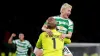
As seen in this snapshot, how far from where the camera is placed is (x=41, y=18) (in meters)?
20.2

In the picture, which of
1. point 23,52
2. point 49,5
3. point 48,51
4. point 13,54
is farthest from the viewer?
point 49,5

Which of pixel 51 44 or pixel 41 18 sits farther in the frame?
pixel 41 18

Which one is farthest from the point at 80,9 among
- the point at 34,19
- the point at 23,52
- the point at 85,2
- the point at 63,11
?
the point at 63,11

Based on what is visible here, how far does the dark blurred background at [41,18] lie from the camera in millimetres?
19641

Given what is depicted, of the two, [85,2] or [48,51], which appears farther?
[85,2]

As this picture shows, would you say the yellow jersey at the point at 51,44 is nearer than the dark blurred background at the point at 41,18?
Yes

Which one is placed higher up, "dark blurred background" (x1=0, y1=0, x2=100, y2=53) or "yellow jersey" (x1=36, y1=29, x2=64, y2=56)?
"yellow jersey" (x1=36, y1=29, x2=64, y2=56)

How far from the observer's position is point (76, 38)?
1967 centimetres

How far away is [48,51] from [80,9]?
43.5 feet

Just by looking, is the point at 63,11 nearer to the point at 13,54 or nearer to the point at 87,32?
the point at 13,54

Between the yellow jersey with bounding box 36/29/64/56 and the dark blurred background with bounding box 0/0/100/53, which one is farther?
the dark blurred background with bounding box 0/0/100/53

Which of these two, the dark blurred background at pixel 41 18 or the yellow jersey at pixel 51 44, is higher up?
the yellow jersey at pixel 51 44

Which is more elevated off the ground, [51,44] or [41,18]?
[51,44]

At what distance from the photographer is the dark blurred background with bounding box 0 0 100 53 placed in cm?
1964
